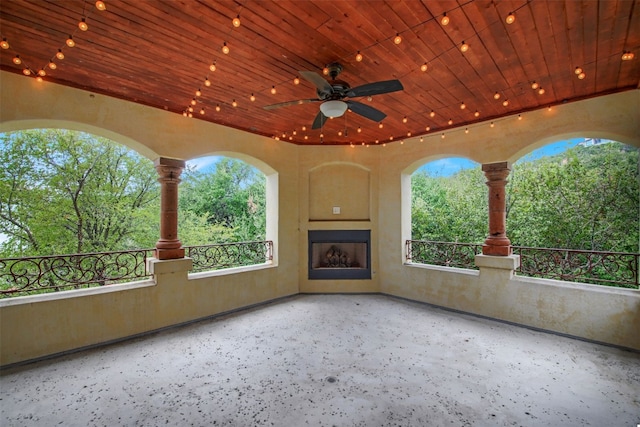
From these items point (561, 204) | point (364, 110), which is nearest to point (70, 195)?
point (364, 110)

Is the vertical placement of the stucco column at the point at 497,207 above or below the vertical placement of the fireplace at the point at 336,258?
above

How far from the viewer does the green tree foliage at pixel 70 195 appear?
21.2ft

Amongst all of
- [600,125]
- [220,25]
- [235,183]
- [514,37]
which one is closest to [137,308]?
[220,25]

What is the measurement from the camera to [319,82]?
7.20 feet

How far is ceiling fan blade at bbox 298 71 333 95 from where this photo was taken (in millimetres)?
2060

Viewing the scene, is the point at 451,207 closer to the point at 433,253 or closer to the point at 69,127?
the point at 433,253

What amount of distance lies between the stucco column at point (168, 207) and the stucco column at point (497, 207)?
14.9ft

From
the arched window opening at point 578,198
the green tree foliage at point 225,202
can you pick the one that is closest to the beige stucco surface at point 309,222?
the arched window opening at point 578,198

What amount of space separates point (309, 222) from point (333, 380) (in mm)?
3211

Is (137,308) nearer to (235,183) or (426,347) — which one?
(426,347)

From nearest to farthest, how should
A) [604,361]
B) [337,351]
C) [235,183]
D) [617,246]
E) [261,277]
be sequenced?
[604,361], [337,351], [261,277], [617,246], [235,183]

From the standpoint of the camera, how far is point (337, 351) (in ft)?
9.95

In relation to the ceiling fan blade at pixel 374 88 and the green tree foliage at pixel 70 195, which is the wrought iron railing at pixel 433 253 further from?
the green tree foliage at pixel 70 195

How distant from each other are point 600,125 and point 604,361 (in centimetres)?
266
